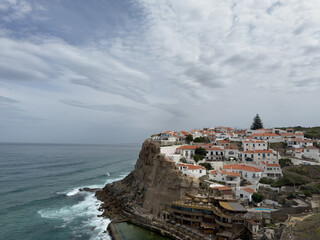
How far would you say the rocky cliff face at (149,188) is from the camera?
33938 millimetres

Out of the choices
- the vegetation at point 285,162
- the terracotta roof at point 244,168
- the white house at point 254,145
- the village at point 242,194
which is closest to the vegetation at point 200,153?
the village at point 242,194

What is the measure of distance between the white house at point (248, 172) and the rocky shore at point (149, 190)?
30.5ft

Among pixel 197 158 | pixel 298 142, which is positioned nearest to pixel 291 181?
pixel 197 158

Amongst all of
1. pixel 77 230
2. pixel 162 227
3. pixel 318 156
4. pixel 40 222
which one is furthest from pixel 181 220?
pixel 318 156

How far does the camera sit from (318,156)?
42375mm

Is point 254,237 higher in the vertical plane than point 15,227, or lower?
higher

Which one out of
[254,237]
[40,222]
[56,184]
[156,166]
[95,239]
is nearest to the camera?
[254,237]

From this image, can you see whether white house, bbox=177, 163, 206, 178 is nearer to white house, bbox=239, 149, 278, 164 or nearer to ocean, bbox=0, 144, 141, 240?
white house, bbox=239, 149, 278, 164

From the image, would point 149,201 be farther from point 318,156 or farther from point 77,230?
point 318,156

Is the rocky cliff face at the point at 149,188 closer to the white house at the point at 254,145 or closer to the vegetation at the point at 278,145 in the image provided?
the white house at the point at 254,145

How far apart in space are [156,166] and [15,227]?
22.9 meters

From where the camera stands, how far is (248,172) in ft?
123

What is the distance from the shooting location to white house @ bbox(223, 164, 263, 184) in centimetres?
3684

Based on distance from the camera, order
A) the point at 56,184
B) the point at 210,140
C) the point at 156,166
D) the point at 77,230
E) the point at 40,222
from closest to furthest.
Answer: the point at 77,230 < the point at 40,222 < the point at 156,166 < the point at 56,184 < the point at 210,140
